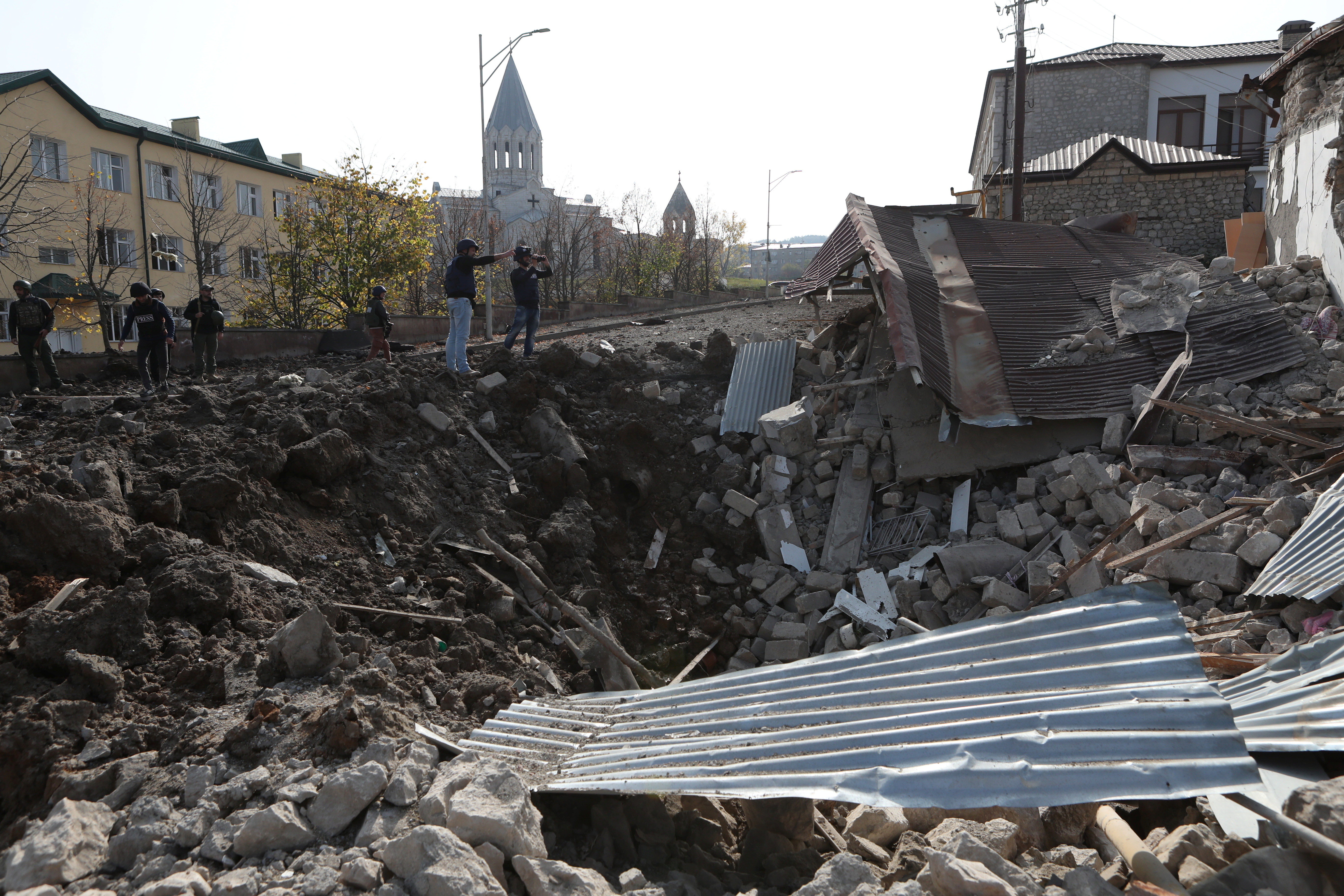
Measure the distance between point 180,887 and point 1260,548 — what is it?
7.12m

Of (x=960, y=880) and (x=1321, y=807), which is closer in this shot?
(x=1321, y=807)

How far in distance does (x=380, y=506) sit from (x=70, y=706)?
3.81m

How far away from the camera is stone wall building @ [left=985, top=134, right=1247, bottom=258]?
76.5ft

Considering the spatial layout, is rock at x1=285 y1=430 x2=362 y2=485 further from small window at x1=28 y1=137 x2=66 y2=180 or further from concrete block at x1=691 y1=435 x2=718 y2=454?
small window at x1=28 y1=137 x2=66 y2=180

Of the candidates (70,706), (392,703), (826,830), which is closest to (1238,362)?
(826,830)

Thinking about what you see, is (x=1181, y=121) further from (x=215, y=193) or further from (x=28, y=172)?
(x=28, y=172)

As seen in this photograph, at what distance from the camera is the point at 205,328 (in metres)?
11.8

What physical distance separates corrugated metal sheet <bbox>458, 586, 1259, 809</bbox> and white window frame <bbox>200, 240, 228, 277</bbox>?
1694cm

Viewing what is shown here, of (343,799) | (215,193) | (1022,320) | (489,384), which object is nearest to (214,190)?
(215,193)

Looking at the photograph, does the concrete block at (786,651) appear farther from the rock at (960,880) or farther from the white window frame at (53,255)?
the white window frame at (53,255)

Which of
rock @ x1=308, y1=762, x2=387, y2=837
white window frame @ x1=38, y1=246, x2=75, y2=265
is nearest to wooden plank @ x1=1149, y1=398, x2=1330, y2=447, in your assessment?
rock @ x1=308, y1=762, x2=387, y2=837

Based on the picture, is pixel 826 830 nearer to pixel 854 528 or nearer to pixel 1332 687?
pixel 1332 687

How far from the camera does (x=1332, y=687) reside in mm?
3580

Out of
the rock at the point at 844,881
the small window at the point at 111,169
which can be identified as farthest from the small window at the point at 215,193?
the rock at the point at 844,881
